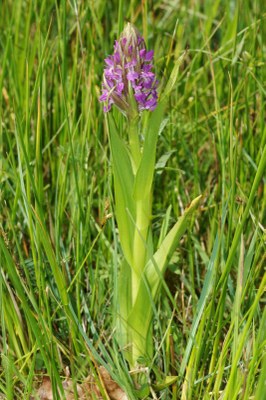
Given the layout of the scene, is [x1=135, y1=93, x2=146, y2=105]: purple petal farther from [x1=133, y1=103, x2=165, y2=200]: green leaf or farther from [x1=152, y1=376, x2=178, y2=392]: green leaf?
[x1=152, y1=376, x2=178, y2=392]: green leaf

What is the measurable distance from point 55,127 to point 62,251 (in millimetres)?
457

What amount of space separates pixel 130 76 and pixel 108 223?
1.71ft

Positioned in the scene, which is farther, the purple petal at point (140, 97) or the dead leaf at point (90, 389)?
the dead leaf at point (90, 389)

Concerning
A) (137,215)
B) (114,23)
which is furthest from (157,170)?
(114,23)

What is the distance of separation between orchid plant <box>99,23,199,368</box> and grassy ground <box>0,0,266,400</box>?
41 mm

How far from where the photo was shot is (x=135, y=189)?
1.19m

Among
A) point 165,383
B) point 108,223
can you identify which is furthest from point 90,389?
point 108,223

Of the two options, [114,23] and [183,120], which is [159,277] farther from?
[114,23]

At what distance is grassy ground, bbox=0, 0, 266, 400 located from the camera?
1.15 meters

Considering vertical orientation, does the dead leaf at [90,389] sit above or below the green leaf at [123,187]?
below

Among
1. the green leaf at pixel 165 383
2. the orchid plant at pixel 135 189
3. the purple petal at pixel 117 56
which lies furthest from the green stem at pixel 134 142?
the green leaf at pixel 165 383

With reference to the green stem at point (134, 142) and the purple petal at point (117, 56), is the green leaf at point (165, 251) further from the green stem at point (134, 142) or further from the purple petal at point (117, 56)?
the purple petal at point (117, 56)

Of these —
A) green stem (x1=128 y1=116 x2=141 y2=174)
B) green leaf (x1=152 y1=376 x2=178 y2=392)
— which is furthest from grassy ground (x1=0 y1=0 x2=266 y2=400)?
green stem (x1=128 y1=116 x2=141 y2=174)

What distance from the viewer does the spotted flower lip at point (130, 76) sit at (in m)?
1.11
